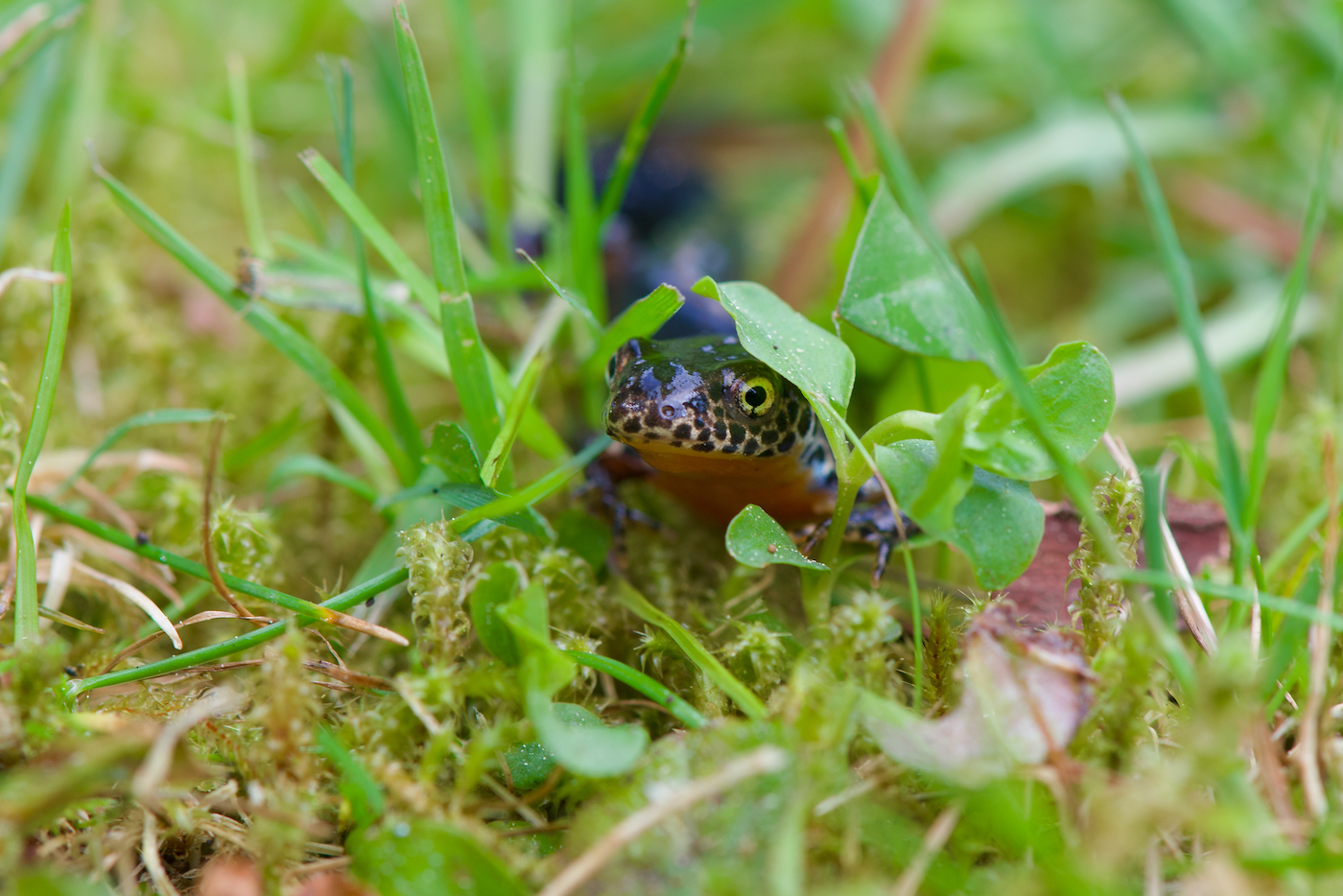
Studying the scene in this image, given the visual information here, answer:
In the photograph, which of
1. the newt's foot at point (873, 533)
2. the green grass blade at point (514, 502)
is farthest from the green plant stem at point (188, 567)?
the newt's foot at point (873, 533)

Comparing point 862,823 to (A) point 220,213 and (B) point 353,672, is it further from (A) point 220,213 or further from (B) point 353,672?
(A) point 220,213

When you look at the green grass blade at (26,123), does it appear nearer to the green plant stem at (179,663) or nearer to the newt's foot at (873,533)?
the green plant stem at (179,663)

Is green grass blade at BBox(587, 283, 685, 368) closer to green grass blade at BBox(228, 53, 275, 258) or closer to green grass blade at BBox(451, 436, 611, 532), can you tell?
green grass blade at BBox(451, 436, 611, 532)

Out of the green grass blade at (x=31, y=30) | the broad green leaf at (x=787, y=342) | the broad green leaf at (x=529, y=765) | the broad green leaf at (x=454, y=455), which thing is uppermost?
the green grass blade at (x=31, y=30)

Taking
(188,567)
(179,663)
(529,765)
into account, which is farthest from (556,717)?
(188,567)

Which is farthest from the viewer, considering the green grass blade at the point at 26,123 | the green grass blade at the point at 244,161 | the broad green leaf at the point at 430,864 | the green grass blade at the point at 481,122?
the green grass blade at the point at 481,122
